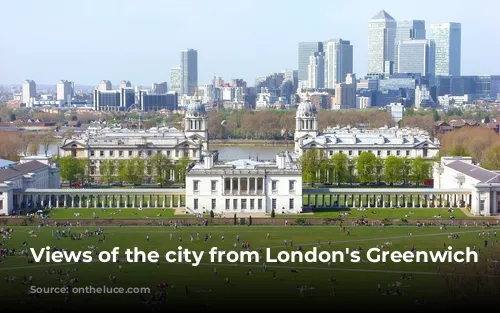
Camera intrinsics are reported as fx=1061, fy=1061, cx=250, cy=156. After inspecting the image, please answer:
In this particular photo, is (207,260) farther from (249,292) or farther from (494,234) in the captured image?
(494,234)

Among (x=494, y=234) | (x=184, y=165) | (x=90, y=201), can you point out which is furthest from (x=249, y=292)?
(x=184, y=165)

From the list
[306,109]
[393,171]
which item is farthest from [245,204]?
[306,109]

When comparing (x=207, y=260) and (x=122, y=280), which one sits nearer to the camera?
(x=122, y=280)

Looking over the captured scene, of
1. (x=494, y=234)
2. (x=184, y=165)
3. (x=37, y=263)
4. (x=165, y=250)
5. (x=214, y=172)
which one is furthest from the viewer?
(x=184, y=165)

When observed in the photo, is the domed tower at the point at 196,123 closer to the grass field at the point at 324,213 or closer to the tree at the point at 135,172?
the tree at the point at 135,172

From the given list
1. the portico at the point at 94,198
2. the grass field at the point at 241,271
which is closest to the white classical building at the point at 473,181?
the grass field at the point at 241,271

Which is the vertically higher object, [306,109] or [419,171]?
[306,109]

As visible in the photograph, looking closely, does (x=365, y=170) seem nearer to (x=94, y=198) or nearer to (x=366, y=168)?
(x=366, y=168)
